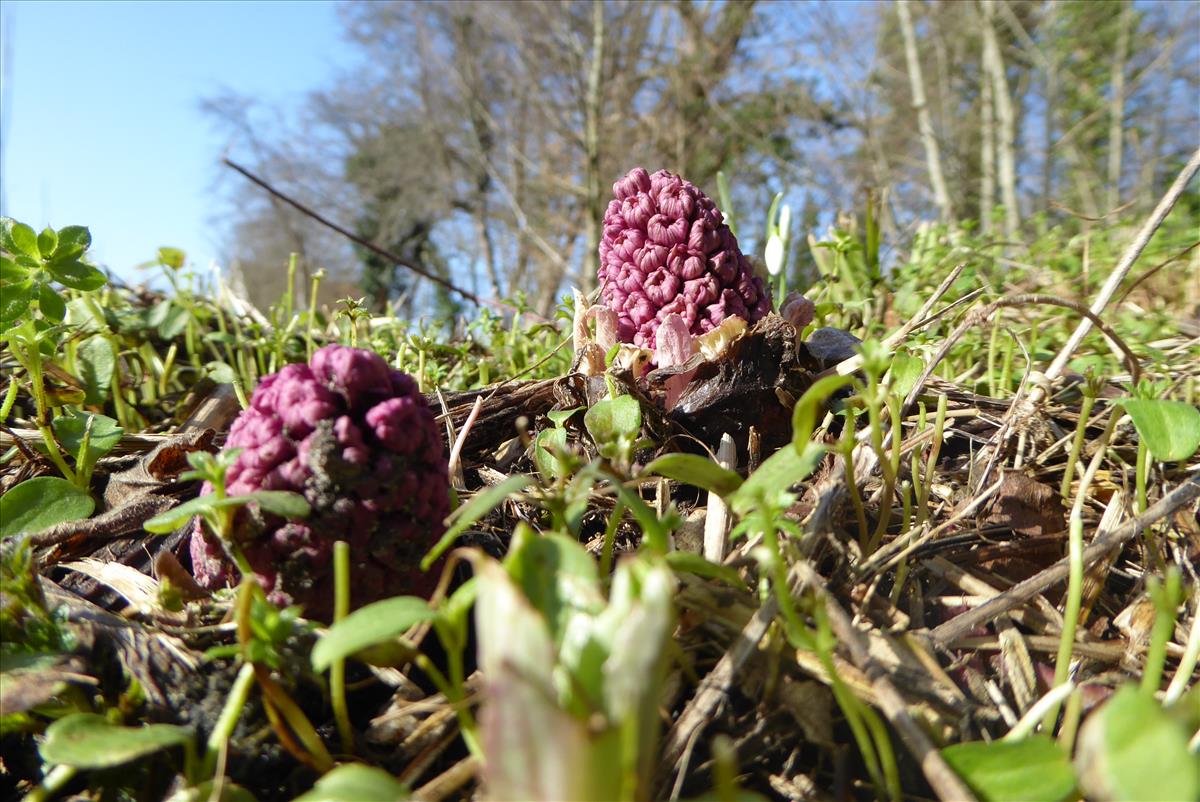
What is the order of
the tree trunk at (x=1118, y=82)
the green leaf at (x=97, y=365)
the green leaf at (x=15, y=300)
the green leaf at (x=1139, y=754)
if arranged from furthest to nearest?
the tree trunk at (x=1118, y=82) < the green leaf at (x=97, y=365) < the green leaf at (x=15, y=300) < the green leaf at (x=1139, y=754)

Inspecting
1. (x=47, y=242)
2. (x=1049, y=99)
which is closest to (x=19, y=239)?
(x=47, y=242)

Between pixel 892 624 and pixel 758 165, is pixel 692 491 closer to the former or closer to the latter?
pixel 892 624

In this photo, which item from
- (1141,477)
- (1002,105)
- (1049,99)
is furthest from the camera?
(1049,99)

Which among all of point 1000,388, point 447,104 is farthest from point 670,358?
point 447,104

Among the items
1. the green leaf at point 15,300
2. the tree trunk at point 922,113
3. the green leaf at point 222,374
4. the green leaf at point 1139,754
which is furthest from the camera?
the tree trunk at point 922,113

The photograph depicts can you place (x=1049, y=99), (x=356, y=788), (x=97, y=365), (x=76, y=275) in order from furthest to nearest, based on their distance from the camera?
(x=1049, y=99) < (x=97, y=365) < (x=76, y=275) < (x=356, y=788)

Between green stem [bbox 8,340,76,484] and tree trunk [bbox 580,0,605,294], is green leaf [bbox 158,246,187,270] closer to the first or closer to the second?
green stem [bbox 8,340,76,484]

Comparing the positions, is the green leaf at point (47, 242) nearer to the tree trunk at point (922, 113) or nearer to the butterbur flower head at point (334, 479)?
the butterbur flower head at point (334, 479)

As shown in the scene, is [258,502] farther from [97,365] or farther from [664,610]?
[97,365]

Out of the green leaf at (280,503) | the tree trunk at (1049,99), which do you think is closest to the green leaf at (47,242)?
the green leaf at (280,503)
